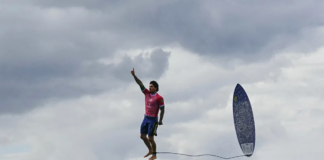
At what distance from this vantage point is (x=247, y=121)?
2820 cm

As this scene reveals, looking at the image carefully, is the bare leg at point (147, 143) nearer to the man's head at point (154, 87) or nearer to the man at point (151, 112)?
the man at point (151, 112)

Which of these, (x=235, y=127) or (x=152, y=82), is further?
(x=235, y=127)

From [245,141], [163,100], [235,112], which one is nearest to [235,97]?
[235,112]

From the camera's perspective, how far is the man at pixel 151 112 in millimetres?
21000

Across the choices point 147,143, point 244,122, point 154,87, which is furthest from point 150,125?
point 244,122

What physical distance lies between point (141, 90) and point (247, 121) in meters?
9.77

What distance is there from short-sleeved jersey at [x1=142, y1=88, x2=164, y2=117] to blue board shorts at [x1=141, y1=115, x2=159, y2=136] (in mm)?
216

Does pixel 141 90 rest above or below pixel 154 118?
above

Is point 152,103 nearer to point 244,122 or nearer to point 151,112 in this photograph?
point 151,112

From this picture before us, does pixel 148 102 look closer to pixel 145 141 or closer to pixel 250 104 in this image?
pixel 145 141

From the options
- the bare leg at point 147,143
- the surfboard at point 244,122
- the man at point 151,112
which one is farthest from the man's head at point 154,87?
the surfboard at point 244,122

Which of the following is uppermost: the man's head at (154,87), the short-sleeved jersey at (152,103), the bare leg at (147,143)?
the man's head at (154,87)

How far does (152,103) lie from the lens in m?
21.0

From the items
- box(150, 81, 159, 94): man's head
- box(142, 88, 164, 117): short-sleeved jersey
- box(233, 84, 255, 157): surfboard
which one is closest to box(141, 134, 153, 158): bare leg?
box(142, 88, 164, 117): short-sleeved jersey
